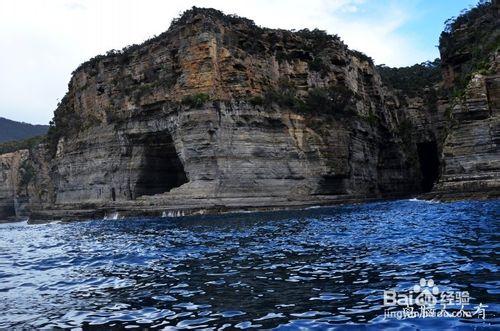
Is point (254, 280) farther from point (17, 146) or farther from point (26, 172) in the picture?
point (17, 146)

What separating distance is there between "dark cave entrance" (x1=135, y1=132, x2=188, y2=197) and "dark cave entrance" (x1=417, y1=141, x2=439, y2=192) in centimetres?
4472

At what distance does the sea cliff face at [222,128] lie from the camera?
47719 millimetres

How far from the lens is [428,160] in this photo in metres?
84.8

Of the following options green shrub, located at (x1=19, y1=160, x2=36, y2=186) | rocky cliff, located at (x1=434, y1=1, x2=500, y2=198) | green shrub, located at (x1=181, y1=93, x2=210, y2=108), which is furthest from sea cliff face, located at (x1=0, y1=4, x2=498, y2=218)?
green shrub, located at (x1=19, y1=160, x2=36, y2=186)

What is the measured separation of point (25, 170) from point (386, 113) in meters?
79.4

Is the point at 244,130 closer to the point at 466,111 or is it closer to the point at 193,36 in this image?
the point at 193,36

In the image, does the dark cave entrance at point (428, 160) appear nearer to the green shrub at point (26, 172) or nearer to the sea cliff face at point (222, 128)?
the sea cliff face at point (222, 128)

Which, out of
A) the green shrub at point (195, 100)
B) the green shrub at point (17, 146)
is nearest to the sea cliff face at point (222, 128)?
the green shrub at point (195, 100)

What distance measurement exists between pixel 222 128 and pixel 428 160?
50.0m

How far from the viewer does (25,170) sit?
354 feet

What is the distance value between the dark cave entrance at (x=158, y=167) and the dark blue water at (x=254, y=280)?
3680 cm

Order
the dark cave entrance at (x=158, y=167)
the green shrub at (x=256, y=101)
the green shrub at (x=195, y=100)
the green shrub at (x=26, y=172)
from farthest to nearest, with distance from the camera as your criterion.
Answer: the green shrub at (x=26, y=172)
the dark cave entrance at (x=158, y=167)
the green shrub at (x=256, y=101)
the green shrub at (x=195, y=100)

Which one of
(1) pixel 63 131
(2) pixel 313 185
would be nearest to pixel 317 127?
(2) pixel 313 185

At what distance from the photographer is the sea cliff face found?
47.7m
